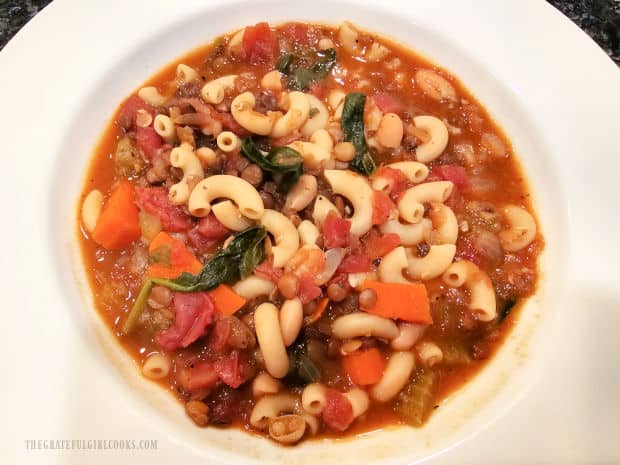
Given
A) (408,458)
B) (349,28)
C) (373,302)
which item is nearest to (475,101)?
(349,28)

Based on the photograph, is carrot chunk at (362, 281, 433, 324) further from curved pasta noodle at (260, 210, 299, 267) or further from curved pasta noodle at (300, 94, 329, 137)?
curved pasta noodle at (300, 94, 329, 137)

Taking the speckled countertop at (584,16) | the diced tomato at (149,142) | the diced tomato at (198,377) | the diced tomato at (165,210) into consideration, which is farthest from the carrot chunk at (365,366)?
the speckled countertop at (584,16)

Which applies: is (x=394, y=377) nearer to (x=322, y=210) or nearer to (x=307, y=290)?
(x=307, y=290)

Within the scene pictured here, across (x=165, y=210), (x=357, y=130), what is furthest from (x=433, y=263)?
(x=165, y=210)

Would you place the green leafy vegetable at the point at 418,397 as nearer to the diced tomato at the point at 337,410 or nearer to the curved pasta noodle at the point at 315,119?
the diced tomato at the point at 337,410

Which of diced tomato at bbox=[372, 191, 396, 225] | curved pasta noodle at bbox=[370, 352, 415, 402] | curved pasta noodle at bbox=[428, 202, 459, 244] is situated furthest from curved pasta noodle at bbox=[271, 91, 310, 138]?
curved pasta noodle at bbox=[370, 352, 415, 402]

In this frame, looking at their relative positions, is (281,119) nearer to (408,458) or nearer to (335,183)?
(335,183)
